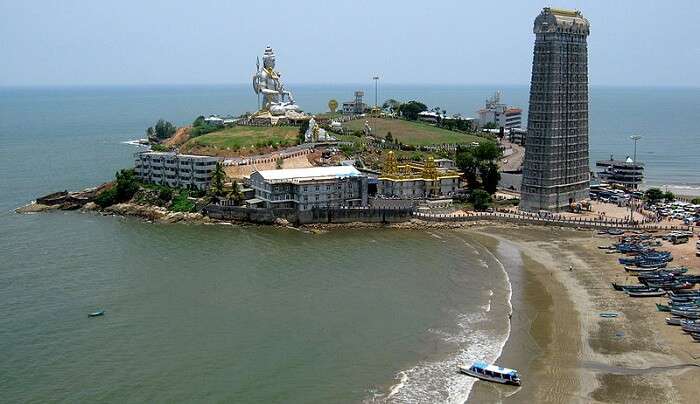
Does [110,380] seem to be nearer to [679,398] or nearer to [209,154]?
[679,398]

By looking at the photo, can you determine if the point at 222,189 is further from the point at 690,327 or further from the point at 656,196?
the point at 690,327

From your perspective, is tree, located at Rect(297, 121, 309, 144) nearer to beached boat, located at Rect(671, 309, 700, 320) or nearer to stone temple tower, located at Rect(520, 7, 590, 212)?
stone temple tower, located at Rect(520, 7, 590, 212)

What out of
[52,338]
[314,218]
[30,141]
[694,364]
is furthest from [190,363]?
[30,141]

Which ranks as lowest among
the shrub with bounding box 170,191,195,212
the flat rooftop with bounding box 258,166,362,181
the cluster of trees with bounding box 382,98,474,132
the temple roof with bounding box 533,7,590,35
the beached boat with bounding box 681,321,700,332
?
the beached boat with bounding box 681,321,700,332

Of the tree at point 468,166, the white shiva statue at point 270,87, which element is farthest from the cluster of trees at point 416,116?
the tree at point 468,166

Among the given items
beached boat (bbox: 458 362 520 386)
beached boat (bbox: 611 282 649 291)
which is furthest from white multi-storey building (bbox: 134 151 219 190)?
beached boat (bbox: 458 362 520 386)

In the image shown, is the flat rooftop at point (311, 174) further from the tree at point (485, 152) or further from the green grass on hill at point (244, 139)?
the green grass on hill at point (244, 139)
